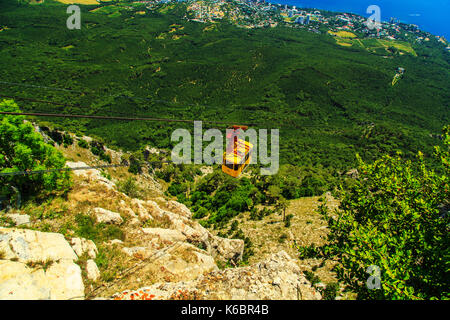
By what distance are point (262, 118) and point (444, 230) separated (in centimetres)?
12685

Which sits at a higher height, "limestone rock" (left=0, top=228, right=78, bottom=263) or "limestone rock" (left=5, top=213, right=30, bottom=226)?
"limestone rock" (left=5, top=213, right=30, bottom=226)

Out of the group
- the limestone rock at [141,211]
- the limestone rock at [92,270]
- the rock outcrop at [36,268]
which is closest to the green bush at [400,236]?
the limestone rock at [92,270]

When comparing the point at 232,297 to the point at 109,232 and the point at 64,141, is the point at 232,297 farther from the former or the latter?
the point at 64,141

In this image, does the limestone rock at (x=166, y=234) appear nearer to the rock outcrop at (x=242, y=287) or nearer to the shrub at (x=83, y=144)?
the rock outcrop at (x=242, y=287)

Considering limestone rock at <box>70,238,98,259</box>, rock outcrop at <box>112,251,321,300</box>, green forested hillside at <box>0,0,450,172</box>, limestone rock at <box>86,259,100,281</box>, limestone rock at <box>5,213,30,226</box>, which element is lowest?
rock outcrop at <box>112,251,321,300</box>

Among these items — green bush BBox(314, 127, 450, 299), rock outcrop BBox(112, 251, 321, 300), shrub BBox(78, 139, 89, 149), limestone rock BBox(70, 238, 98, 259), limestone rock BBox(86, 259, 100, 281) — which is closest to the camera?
green bush BBox(314, 127, 450, 299)

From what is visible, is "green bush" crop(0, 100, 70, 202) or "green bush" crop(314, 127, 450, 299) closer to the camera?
"green bush" crop(314, 127, 450, 299)

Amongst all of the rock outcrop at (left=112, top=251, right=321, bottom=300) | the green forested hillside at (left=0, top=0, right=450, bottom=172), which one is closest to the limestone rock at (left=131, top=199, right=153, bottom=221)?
the rock outcrop at (left=112, top=251, right=321, bottom=300)

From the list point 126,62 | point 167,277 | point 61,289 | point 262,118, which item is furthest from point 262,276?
point 126,62

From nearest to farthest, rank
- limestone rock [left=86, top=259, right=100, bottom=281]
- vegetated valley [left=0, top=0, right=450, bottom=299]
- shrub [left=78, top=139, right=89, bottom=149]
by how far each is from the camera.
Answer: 1. vegetated valley [left=0, top=0, right=450, bottom=299]
2. limestone rock [left=86, top=259, right=100, bottom=281]
3. shrub [left=78, top=139, right=89, bottom=149]

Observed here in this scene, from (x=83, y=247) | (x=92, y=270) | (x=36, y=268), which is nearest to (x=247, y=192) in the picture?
(x=83, y=247)

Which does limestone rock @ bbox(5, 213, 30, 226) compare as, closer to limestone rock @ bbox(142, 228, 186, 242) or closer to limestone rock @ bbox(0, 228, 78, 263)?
limestone rock @ bbox(0, 228, 78, 263)

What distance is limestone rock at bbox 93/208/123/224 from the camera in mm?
13695

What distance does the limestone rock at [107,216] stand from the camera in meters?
13.7
